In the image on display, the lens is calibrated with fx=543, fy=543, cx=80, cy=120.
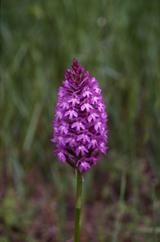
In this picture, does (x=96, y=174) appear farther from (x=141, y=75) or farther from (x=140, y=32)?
(x=140, y=32)

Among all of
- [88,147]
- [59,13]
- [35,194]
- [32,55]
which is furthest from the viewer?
[59,13]

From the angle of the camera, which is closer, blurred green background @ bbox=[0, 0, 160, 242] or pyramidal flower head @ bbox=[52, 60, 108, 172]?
pyramidal flower head @ bbox=[52, 60, 108, 172]

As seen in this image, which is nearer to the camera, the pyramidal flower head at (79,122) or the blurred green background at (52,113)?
the pyramidal flower head at (79,122)

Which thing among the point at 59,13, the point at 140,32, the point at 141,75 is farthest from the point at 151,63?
the point at 59,13

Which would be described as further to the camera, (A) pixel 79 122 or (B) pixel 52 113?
(B) pixel 52 113

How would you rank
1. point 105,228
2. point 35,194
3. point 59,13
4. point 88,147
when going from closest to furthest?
point 88,147, point 105,228, point 35,194, point 59,13
